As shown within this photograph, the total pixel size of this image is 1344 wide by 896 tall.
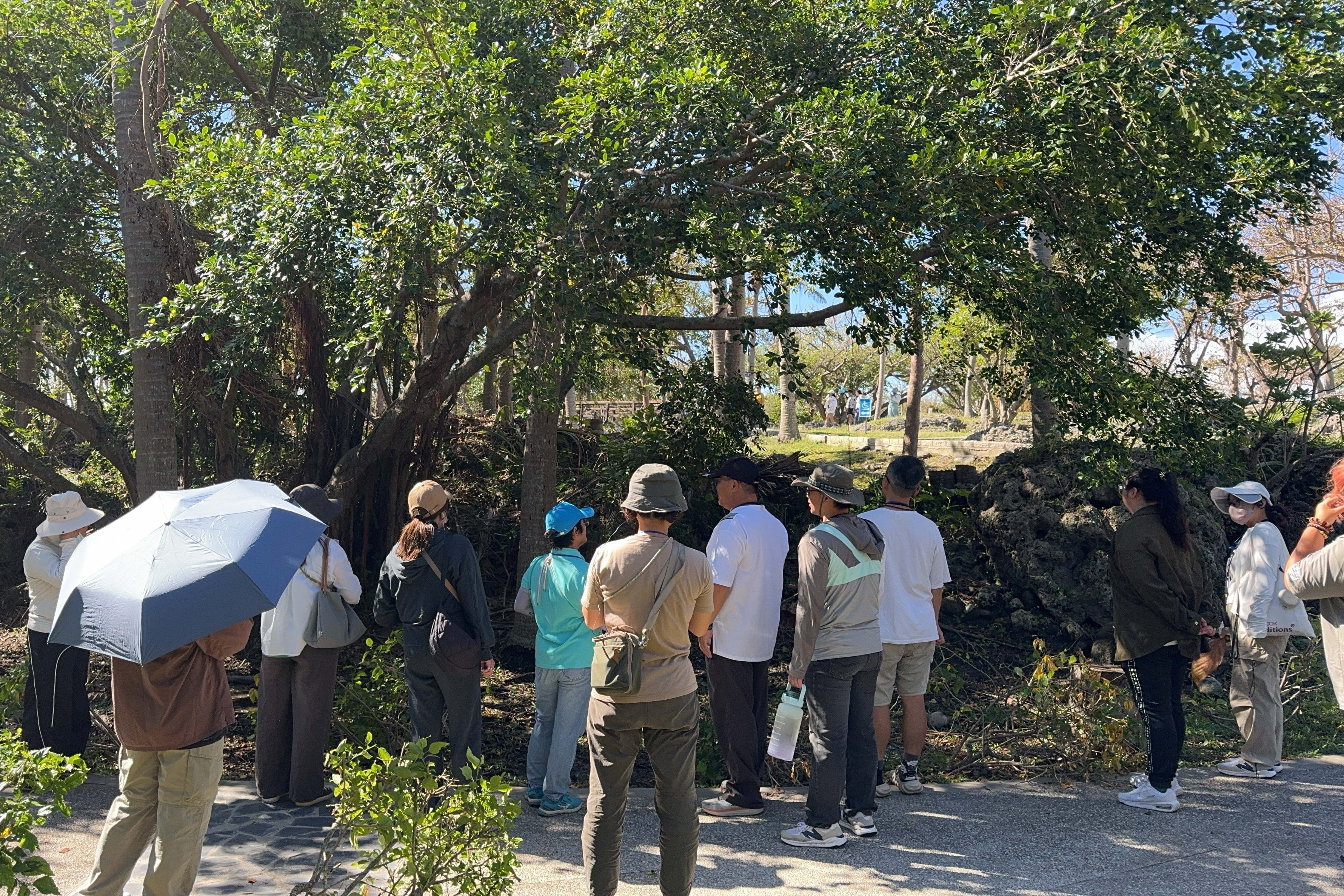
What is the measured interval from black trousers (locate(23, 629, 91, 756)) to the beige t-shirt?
11.5ft

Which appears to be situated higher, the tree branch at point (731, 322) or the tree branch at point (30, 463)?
the tree branch at point (731, 322)

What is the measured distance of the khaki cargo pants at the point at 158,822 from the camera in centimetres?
387

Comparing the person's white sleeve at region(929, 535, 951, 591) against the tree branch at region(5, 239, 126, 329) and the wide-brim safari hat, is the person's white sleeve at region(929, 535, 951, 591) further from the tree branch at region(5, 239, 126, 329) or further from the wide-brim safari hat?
the tree branch at region(5, 239, 126, 329)

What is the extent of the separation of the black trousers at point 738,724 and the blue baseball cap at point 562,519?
1015 mm

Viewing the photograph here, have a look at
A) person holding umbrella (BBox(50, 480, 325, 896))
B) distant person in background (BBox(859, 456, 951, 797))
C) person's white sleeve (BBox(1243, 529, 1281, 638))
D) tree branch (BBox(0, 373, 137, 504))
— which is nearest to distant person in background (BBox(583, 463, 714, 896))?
person holding umbrella (BBox(50, 480, 325, 896))

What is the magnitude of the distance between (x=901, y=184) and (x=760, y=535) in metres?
2.41

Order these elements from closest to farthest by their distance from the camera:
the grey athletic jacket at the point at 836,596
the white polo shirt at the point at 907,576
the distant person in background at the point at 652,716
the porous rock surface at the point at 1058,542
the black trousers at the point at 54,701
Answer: the distant person in background at the point at 652,716
the grey athletic jacket at the point at 836,596
the white polo shirt at the point at 907,576
the black trousers at the point at 54,701
the porous rock surface at the point at 1058,542

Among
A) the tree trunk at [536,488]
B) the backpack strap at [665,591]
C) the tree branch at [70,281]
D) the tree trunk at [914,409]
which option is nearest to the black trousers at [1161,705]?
the backpack strap at [665,591]

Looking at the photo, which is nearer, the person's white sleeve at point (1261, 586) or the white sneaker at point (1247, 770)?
the person's white sleeve at point (1261, 586)

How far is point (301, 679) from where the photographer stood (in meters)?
5.43

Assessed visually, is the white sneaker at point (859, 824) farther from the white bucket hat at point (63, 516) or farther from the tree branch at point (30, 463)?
the tree branch at point (30, 463)

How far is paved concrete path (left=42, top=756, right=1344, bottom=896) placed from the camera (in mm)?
4559

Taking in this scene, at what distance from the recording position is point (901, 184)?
20.5ft

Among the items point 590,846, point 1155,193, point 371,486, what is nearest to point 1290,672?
point 1155,193
